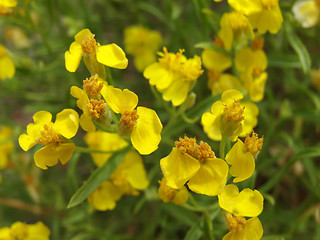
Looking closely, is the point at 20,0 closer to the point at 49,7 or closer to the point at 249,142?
the point at 49,7

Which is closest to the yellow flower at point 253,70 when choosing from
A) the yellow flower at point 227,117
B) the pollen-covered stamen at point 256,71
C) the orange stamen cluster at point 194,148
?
the pollen-covered stamen at point 256,71

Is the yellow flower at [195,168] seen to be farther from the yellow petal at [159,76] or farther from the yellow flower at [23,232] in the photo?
the yellow flower at [23,232]

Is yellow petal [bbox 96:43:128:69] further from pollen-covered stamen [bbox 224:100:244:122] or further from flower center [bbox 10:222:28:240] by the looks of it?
flower center [bbox 10:222:28:240]

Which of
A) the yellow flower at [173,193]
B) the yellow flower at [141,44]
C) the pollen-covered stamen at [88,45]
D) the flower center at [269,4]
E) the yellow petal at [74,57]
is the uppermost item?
the flower center at [269,4]

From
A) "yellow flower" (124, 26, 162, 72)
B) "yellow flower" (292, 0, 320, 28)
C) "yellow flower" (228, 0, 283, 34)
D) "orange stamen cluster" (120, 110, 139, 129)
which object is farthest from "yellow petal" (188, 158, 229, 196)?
"yellow flower" (124, 26, 162, 72)

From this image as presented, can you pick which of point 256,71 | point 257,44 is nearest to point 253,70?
point 256,71

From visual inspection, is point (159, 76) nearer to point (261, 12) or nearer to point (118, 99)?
point (118, 99)
